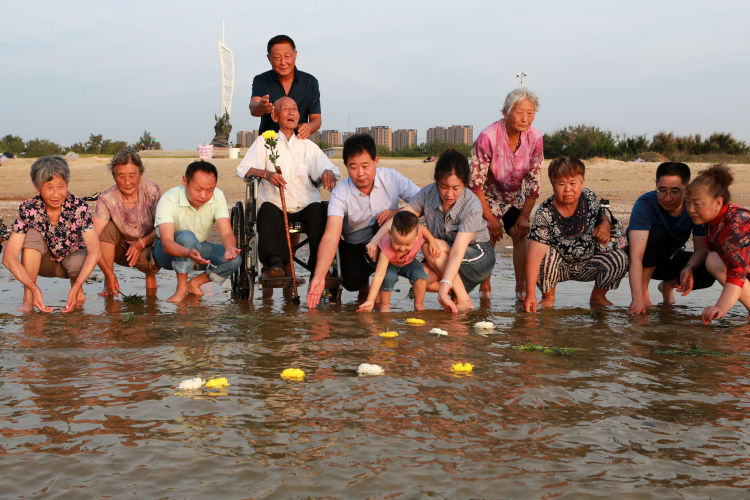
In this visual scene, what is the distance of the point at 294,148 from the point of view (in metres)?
6.02

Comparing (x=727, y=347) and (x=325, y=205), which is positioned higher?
(x=325, y=205)

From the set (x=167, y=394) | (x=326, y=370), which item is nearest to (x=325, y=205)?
(x=326, y=370)

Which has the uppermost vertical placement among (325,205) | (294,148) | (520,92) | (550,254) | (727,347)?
(520,92)

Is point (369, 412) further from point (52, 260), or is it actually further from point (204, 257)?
point (52, 260)

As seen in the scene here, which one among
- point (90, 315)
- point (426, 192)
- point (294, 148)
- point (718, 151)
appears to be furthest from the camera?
point (718, 151)

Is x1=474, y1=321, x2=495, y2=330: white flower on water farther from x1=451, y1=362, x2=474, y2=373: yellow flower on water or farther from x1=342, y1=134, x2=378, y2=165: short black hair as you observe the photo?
x1=342, y1=134, x2=378, y2=165: short black hair

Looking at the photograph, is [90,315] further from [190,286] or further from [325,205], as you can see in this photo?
[325,205]

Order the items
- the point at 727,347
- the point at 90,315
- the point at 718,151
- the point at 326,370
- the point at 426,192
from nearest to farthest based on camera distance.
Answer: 1. the point at 326,370
2. the point at 727,347
3. the point at 90,315
4. the point at 426,192
5. the point at 718,151

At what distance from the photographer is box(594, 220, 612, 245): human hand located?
5.47 m

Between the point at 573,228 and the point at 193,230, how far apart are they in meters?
3.11

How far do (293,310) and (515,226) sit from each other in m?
2.06

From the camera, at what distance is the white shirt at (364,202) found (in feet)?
18.4

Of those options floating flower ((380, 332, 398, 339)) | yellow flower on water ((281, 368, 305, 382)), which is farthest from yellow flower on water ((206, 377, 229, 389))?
floating flower ((380, 332, 398, 339))

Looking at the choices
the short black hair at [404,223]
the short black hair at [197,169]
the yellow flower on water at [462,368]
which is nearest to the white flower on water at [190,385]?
the yellow flower on water at [462,368]
